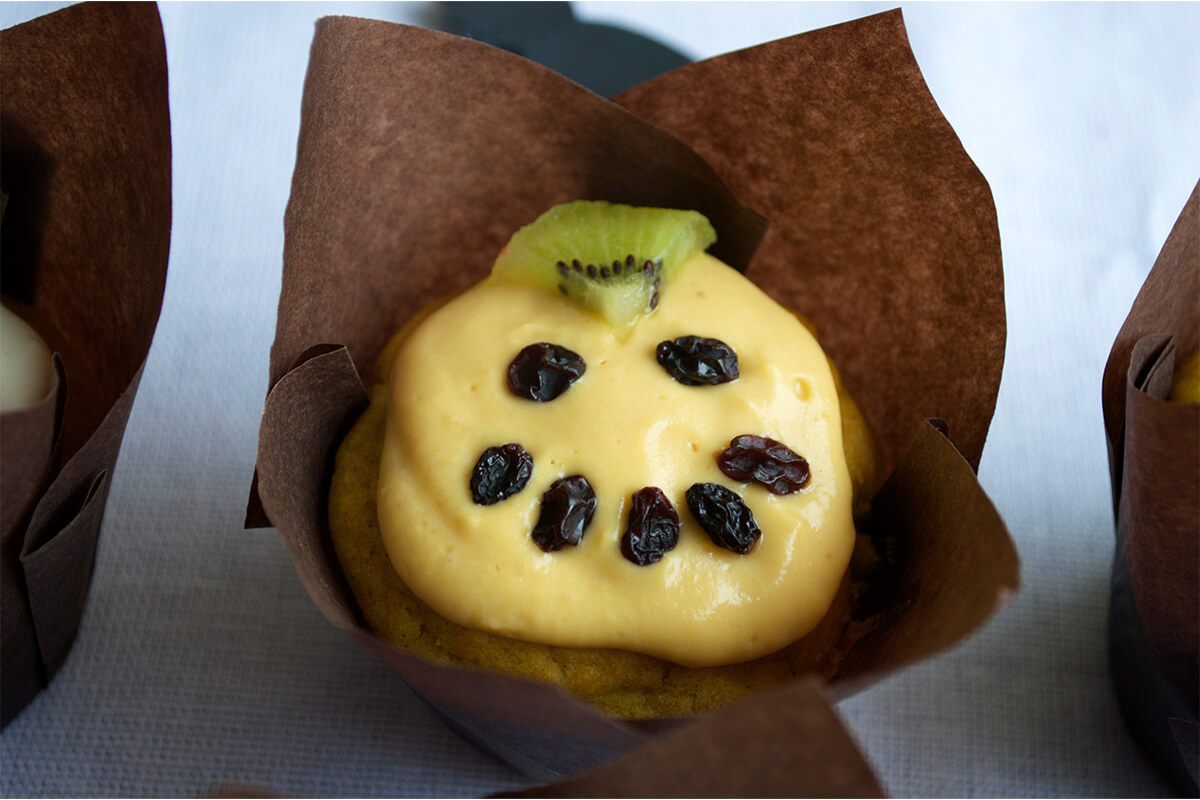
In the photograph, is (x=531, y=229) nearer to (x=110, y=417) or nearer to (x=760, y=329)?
(x=760, y=329)

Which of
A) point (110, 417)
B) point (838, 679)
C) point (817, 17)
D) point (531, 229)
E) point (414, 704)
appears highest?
point (817, 17)

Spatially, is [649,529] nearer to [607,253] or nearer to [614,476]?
[614,476]

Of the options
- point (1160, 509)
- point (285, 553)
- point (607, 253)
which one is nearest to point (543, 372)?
point (607, 253)

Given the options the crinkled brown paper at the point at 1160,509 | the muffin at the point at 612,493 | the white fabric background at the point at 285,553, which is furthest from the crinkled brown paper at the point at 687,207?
the white fabric background at the point at 285,553

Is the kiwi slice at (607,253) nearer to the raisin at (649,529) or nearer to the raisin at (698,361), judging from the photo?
the raisin at (698,361)

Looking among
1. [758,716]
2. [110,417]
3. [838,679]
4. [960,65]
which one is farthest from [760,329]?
[960,65]

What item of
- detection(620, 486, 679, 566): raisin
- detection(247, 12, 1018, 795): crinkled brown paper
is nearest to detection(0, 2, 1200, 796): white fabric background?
detection(247, 12, 1018, 795): crinkled brown paper
